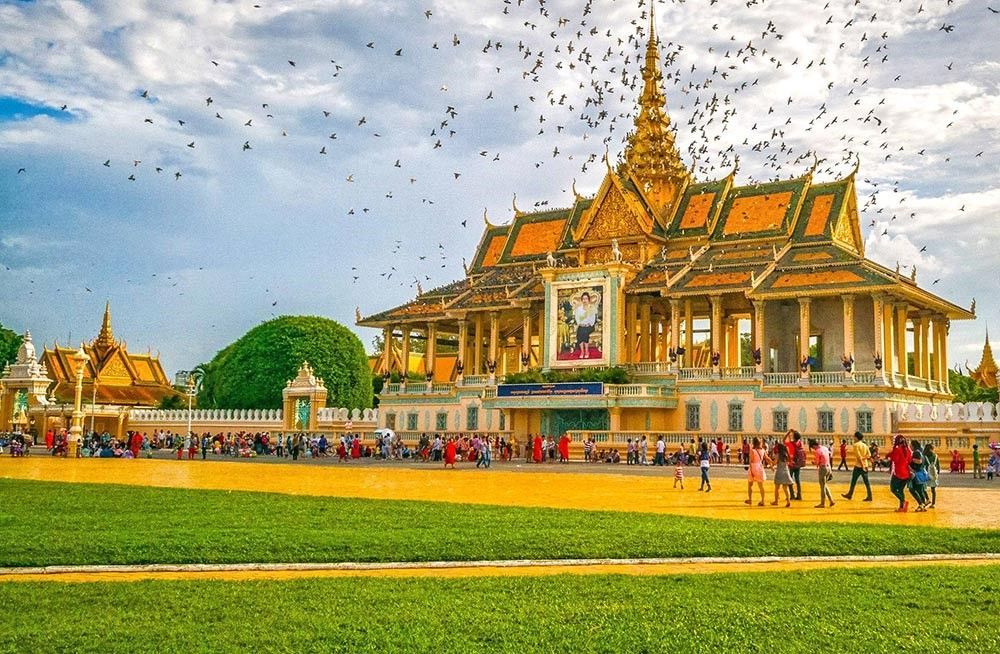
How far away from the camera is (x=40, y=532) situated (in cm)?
1420

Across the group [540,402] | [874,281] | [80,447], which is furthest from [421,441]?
[874,281]

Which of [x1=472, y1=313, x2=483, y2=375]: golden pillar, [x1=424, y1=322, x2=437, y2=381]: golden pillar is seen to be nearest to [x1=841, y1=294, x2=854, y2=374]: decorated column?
[x1=472, y1=313, x2=483, y2=375]: golden pillar

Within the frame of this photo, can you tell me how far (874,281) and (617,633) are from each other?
39428 millimetres

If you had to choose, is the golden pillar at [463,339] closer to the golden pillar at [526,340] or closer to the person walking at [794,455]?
the golden pillar at [526,340]

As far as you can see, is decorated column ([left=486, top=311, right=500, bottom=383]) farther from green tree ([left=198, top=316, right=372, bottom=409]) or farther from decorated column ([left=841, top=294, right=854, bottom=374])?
green tree ([left=198, top=316, right=372, bottom=409])

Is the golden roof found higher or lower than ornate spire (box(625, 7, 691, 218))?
lower

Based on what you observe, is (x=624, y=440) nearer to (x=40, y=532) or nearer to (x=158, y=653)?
(x=40, y=532)

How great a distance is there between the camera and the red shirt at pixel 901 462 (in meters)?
19.5

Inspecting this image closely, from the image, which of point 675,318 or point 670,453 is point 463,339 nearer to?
point 675,318

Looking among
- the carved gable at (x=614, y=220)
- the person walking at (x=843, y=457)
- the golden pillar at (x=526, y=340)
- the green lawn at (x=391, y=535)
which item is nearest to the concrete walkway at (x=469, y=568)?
the green lawn at (x=391, y=535)

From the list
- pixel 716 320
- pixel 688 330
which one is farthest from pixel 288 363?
pixel 716 320

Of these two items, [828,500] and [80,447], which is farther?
[80,447]

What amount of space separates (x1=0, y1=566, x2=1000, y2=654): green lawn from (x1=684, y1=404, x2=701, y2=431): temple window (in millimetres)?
36828

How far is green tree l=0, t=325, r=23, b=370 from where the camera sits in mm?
78625
